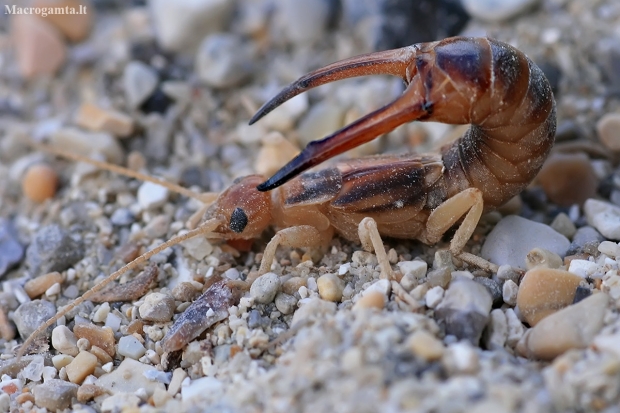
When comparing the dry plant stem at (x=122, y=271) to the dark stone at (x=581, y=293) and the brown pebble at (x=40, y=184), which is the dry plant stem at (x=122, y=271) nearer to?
the brown pebble at (x=40, y=184)

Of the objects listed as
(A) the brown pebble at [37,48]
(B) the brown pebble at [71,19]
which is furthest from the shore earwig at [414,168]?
(B) the brown pebble at [71,19]

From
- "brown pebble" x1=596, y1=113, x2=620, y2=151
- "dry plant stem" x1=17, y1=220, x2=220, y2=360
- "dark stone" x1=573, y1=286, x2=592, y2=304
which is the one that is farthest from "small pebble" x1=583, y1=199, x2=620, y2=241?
"dry plant stem" x1=17, y1=220, x2=220, y2=360

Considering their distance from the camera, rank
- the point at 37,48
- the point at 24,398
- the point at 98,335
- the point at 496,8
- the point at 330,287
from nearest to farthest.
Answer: the point at 24,398
the point at 330,287
the point at 98,335
the point at 496,8
the point at 37,48

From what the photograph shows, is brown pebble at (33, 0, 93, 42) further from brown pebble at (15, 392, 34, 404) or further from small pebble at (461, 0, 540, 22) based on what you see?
brown pebble at (15, 392, 34, 404)

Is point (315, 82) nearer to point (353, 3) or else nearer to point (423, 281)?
point (423, 281)

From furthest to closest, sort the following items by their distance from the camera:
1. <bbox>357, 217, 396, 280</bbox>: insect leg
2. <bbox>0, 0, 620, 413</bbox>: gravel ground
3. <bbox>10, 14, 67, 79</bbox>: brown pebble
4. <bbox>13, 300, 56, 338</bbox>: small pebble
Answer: <bbox>10, 14, 67, 79</bbox>: brown pebble
<bbox>13, 300, 56, 338</bbox>: small pebble
<bbox>357, 217, 396, 280</bbox>: insect leg
<bbox>0, 0, 620, 413</bbox>: gravel ground

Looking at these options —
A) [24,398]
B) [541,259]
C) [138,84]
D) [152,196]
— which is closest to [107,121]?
[138,84]

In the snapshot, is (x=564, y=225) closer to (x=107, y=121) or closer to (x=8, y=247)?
(x=107, y=121)
